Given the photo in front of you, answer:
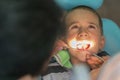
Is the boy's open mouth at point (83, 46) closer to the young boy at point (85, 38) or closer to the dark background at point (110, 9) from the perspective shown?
the young boy at point (85, 38)

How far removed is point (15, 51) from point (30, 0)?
0.40 ft

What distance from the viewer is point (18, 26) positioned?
0.64m

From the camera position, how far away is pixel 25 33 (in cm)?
65

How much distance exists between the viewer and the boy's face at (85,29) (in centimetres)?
140

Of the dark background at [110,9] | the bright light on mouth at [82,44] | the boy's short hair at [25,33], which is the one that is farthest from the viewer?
the dark background at [110,9]

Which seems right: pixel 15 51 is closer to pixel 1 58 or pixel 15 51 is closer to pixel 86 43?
pixel 1 58

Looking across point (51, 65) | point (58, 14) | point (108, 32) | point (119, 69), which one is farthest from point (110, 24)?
point (58, 14)

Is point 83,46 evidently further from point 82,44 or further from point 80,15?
point 80,15

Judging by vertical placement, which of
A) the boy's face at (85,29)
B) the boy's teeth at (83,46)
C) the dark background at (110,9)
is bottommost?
the boy's teeth at (83,46)

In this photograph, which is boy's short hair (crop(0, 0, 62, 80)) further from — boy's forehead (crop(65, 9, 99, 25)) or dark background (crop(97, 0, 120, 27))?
dark background (crop(97, 0, 120, 27))

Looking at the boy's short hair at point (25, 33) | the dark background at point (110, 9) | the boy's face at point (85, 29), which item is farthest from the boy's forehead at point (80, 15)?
the boy's short hair at point (25, 33)

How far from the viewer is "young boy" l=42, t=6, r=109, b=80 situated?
4.58 feet

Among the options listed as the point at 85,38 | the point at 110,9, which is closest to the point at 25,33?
the point at 85,38

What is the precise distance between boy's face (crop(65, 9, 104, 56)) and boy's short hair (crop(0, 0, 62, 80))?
0.71 m
